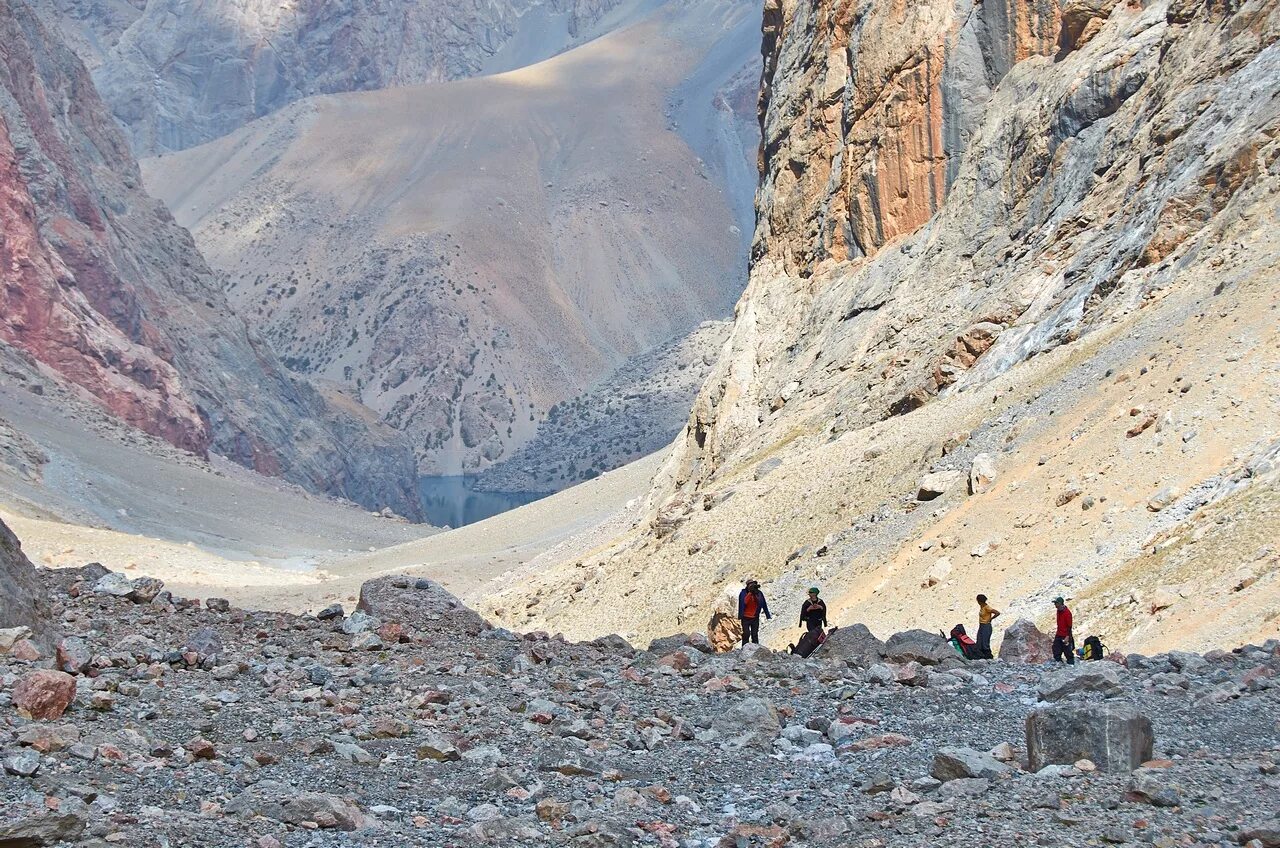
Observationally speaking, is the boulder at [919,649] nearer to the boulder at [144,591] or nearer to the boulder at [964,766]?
the boulder at [964,766]

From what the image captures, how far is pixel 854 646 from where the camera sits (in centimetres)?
1481

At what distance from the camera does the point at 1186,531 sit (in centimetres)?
1795

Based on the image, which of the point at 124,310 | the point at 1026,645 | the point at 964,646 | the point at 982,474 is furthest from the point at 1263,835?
the point at 124,310

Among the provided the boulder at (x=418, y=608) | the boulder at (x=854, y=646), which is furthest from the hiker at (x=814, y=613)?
the boulder at (x=418, y=608)

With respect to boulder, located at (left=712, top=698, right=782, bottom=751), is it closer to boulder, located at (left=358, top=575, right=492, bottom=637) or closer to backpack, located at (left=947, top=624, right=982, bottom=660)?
boulder, located at (left=358, top=575, right=492, bottom=637)

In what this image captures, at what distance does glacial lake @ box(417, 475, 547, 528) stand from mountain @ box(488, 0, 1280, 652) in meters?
68.1

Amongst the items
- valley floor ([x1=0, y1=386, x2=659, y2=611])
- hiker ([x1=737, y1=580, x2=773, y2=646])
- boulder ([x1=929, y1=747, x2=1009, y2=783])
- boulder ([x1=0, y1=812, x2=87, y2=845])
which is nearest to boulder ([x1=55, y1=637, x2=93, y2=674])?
boulder ([x1=0, y1=812, x2=87, y2=845])

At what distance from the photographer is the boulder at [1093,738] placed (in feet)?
29.9

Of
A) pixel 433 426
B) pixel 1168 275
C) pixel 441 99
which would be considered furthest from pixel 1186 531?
pixel 441 99

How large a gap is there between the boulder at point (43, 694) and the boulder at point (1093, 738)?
5.79 m

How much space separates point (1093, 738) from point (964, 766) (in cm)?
76

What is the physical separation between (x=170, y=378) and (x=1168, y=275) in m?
64.3

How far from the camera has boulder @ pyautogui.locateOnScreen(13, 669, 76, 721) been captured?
30.8 ft

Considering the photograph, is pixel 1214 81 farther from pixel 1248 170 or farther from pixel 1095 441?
pixel 1095 441
